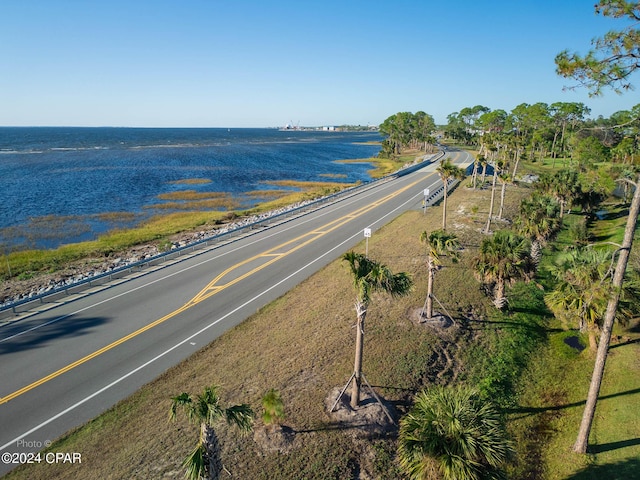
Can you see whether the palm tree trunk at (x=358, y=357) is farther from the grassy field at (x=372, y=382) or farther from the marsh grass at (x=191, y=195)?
the marsh grass at (x=191, y=195)

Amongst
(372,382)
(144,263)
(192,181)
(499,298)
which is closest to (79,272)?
(144,263)

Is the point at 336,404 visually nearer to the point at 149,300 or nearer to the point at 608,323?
the point at 608,323

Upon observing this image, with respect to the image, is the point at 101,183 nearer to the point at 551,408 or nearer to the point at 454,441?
the point at 551,408

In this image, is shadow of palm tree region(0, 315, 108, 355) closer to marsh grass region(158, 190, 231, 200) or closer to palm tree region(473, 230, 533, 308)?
palm tree region(473, 230, 533, 308)

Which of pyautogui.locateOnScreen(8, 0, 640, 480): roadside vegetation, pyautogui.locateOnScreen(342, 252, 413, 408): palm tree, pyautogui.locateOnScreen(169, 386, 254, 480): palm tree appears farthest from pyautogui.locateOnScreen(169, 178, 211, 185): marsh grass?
pyautogui.locateOnScreen(169, 386, 254, 480): palm tree

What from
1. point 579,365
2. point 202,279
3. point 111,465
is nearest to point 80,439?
point 111,465

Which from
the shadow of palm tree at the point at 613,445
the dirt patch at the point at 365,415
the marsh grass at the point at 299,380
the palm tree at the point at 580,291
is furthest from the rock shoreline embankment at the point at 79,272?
the shadow of palm tree at the point at 613,445

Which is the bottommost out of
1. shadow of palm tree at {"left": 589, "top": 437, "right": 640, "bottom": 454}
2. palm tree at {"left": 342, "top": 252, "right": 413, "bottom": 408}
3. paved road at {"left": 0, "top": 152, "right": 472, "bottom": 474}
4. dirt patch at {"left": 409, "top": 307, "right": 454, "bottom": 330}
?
shadow of palm tree at {"left": 589, "top": 437, "right": 640, "bottom": 454}
